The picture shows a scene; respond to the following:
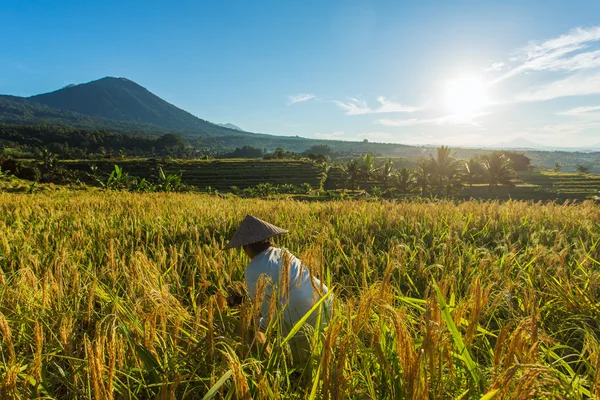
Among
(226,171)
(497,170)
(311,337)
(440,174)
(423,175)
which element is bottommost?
(226,171)

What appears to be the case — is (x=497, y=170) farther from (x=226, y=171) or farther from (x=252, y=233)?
(x=252, y=233)

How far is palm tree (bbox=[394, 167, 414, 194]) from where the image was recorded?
187 feet

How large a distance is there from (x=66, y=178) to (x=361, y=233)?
41.1m

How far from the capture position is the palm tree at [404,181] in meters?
56.9

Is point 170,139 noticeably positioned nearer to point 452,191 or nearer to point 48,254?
point 452,191

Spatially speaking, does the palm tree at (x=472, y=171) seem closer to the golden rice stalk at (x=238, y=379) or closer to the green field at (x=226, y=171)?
the green field at (x=226, y=171)

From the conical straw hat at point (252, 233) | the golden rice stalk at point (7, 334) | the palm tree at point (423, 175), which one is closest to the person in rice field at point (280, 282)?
the conical straw hat at point (252, 233)

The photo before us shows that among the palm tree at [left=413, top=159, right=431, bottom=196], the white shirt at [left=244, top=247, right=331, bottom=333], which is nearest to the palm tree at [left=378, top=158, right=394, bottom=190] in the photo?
the palm tree at [left=413, top=159, right=431, bottom=196]

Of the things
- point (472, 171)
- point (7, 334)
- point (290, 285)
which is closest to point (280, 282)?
point (290, 285)

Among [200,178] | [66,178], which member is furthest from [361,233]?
[200,178]

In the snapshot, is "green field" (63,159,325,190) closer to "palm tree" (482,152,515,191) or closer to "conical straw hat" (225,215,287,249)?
"palm tree" (482,152,515,191)

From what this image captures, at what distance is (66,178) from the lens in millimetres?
36031

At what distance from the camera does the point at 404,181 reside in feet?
187

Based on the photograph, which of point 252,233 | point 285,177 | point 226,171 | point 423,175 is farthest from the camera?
point 285,177
